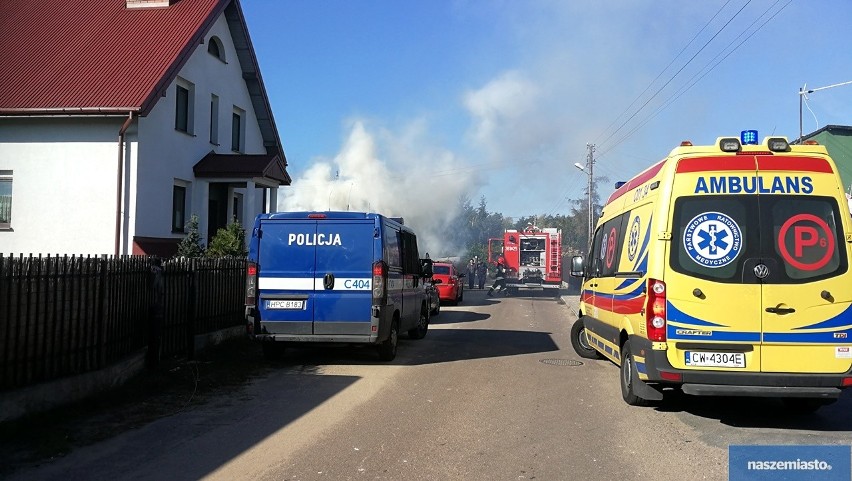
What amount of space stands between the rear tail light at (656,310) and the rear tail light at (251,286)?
19.5ft

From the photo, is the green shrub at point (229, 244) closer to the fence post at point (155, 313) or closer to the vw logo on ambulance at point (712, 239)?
the fence post at point (155, 313)

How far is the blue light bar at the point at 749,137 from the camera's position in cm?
707

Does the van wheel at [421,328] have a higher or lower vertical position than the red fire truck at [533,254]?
lower

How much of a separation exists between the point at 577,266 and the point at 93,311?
280 inches

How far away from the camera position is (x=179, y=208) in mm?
18844

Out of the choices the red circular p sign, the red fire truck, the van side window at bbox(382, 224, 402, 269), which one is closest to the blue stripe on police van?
the van side window at bbox(382, 224, 402, 269)

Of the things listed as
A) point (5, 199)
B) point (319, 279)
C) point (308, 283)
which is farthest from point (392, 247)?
point (5, 199)

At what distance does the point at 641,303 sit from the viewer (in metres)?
6.82

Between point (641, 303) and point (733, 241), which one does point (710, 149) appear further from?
point (641, 303)

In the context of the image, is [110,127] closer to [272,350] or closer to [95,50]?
[95,50]

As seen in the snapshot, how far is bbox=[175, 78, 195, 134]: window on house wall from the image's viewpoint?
18.5m

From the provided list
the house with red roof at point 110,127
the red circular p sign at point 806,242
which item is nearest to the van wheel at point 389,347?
the red circular p sign at point 806,242

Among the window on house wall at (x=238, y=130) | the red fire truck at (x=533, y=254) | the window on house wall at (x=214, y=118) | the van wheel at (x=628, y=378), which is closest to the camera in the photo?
the van wheel at (x=628, y=378)

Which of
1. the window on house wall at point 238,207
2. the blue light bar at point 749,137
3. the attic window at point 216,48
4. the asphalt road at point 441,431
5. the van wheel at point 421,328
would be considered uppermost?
the attic window at point 216,48
